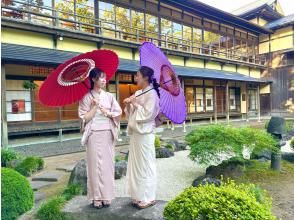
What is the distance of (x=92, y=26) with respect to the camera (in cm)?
1188

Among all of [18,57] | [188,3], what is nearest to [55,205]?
[18,57]

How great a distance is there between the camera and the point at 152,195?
9.80 ft

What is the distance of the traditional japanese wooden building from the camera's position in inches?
401

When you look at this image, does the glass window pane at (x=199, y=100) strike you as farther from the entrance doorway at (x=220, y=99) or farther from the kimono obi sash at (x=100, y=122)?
the kimono obi sash at (x=100, y=122)

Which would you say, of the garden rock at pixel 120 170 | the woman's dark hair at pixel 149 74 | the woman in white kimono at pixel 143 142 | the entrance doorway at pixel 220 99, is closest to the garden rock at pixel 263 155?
the garden rock at pixel 120 170

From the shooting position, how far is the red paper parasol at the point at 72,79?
116 inches

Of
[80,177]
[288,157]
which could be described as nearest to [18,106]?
[80,177]

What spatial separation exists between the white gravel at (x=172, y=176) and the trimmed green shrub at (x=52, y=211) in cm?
102

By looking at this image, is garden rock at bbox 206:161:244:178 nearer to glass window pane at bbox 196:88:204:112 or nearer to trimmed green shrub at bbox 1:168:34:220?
trimmed green shrub at bbox 1:168:34:220

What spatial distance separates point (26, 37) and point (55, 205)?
349 inches

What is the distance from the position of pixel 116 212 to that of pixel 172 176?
3.02m

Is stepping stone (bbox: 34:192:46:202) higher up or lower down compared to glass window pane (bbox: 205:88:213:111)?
lower down

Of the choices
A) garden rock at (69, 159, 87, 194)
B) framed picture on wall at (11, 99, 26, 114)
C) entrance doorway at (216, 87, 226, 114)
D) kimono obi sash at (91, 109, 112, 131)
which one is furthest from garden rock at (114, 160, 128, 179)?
entrance doorway at (216, 87, 226, 114)

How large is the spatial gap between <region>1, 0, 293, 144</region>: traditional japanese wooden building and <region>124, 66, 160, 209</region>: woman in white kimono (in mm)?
7273
